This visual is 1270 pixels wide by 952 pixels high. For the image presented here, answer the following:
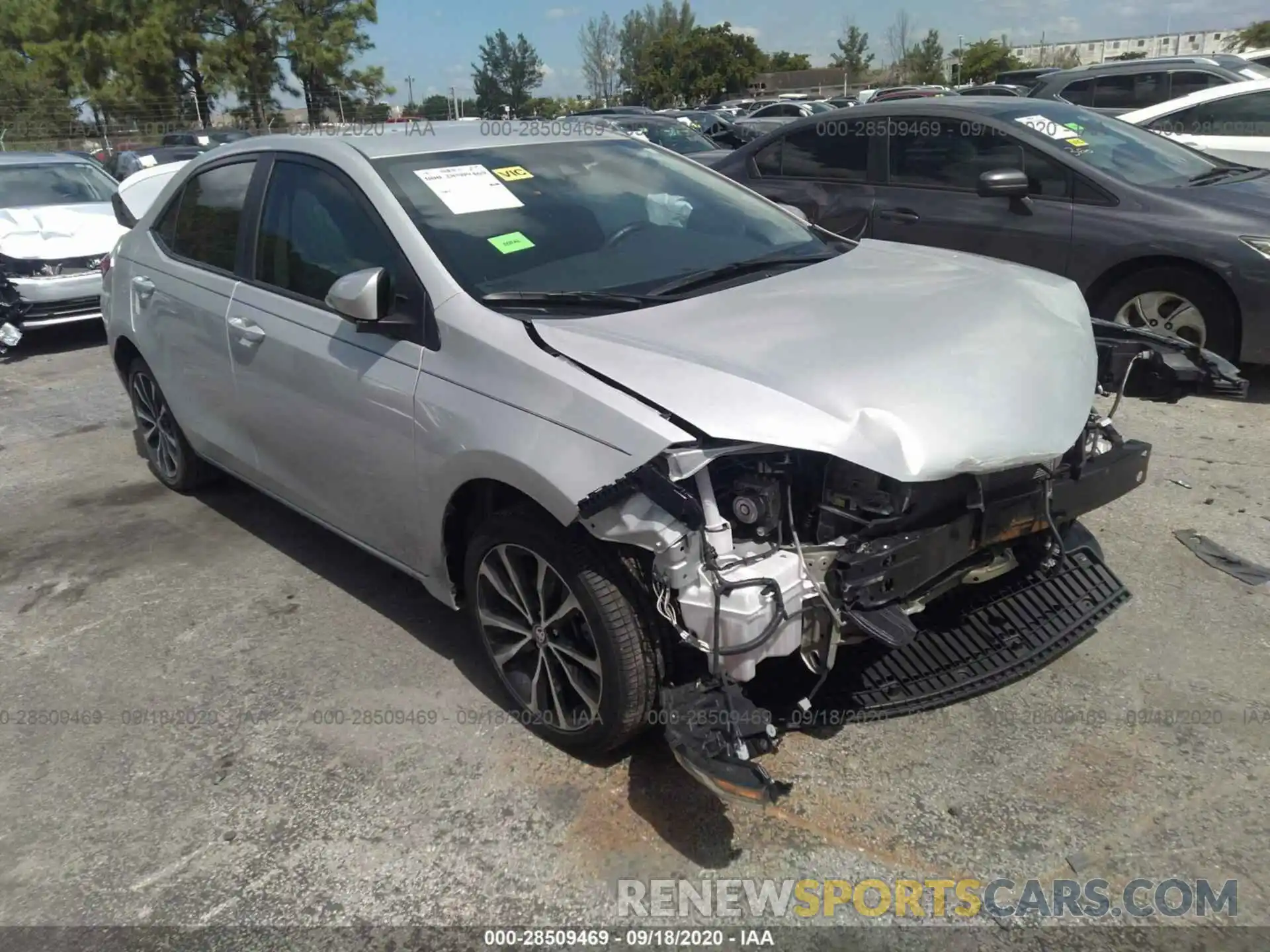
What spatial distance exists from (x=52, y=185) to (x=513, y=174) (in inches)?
335

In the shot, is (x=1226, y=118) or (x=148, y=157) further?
(x=148, y=157)

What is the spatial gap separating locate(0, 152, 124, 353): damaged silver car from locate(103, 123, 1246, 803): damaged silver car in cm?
579

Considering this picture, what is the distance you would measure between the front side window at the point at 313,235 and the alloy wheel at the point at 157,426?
1448 millimetres

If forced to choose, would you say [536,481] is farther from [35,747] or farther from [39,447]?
[39,447]

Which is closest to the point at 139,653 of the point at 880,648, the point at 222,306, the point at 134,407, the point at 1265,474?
the point at 222,306

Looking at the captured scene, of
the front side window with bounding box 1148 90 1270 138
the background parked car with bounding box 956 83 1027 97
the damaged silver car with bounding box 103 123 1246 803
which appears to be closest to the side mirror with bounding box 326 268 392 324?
the damaged silver car with bounding box 103 123 1246 803

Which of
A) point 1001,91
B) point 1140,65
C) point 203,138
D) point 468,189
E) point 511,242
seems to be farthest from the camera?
point 203,138

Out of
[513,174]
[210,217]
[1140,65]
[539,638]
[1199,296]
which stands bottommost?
[539,638]

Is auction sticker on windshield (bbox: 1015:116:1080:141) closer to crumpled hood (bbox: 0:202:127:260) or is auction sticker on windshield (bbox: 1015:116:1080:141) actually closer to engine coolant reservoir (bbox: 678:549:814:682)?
engine coolant reservoir (bbox: 678:549:814:682)

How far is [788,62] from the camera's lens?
3078 inches

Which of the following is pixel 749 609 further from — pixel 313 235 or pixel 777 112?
pixel 777 112

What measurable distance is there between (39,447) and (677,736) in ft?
18.0

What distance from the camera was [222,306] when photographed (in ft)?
13.1

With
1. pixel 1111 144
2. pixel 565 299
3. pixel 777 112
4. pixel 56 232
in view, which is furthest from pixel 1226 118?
pixel 777 112
